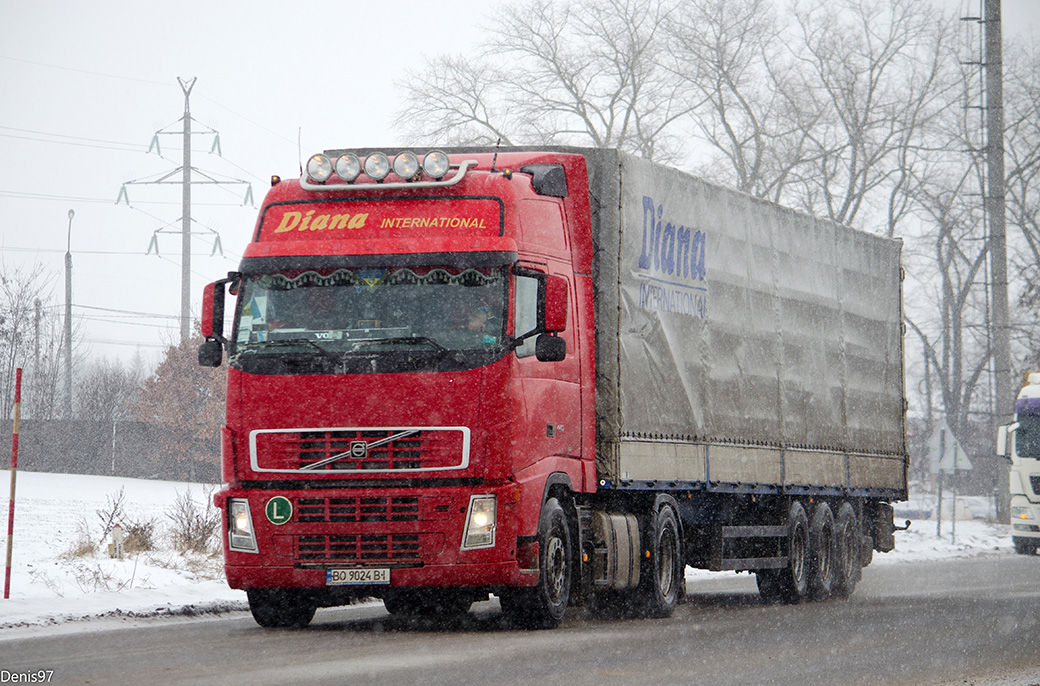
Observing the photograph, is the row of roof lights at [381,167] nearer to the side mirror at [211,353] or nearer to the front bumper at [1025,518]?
the side mirror at [211,353]

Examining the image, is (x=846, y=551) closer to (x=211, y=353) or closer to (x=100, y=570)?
(x=100, y=570)

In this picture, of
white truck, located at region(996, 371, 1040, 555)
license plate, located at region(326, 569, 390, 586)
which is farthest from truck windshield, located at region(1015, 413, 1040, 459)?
license plate, located at region(326, 569, 390, 586)

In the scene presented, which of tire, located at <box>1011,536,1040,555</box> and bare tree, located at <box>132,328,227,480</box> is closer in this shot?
tire, located at <box>1011,536,1040,555</box>

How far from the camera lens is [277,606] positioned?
12602mm

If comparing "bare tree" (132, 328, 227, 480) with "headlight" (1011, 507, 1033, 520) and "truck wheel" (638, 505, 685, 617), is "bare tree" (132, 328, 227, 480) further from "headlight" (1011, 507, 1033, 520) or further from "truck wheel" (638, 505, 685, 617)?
"truck wheel" (638, 505, 685, 617)

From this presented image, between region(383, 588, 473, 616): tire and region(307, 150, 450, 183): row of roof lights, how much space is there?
134 inches

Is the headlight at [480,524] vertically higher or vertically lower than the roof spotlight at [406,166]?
lower

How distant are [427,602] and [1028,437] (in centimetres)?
2045

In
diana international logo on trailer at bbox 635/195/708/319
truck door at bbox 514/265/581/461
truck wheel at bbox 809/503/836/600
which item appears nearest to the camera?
truck door at bbox 514/265/581/461

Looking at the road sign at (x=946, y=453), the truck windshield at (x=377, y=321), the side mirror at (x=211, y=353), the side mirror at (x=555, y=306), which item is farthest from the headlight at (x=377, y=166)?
the road sign at (x=946, y=453)

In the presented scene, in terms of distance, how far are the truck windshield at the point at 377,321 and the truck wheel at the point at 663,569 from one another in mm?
3724

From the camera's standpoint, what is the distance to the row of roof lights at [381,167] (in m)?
12.5

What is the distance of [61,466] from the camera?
1971 inches

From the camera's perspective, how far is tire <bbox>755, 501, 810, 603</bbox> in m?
17.8
